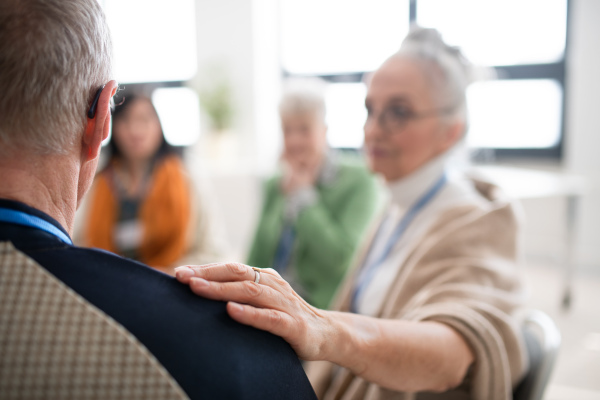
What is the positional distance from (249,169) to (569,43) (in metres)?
3.47

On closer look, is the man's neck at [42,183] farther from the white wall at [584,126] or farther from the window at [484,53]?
the white wall at [584,126]

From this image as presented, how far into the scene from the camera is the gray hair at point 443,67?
1514mm

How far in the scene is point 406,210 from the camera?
5.14 ft

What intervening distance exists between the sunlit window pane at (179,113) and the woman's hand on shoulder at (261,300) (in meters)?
6.28

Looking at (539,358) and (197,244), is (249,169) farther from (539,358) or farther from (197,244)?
(539,358)

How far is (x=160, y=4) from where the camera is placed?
698 centimetres

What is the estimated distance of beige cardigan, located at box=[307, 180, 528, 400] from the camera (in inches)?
42.1

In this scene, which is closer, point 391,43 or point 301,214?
point 301,214

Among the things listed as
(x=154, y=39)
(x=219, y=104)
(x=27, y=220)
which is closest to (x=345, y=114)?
(x=219, y=104)

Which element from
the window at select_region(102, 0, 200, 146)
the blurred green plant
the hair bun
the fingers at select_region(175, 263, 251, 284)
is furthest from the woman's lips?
the window at select_region(102, 0, 200, 146)

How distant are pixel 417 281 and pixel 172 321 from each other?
716 millimetres

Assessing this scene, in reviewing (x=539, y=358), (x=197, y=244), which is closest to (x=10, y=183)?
(x=539, y=358)

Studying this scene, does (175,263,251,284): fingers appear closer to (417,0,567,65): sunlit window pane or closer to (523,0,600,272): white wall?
(523,0,600,272): white wall

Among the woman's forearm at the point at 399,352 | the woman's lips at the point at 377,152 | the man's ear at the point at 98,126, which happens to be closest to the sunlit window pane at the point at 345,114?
the woman's lips at the point at 377,152
